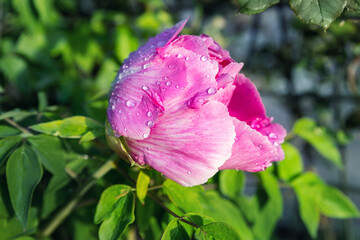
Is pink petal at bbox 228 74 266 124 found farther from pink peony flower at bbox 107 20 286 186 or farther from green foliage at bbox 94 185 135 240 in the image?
green foliage at bbox 94 185 135 240

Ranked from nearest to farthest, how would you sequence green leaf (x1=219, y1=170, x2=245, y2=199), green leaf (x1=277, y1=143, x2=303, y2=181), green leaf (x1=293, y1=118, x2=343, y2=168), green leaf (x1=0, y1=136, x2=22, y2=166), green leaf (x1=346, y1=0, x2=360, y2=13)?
green leaf (x1=346, y1=0, x2=360, y2=13) < green leaf (x1=0, y1=136, x2=22, y2=166) < green leaf (x1=219, y1=170, x2=245, y2=199) < green leaf (x1=277, y1=143, x2=303, y2=181) < green leaf (x1=293, y1=118, x2=343, y2=168)

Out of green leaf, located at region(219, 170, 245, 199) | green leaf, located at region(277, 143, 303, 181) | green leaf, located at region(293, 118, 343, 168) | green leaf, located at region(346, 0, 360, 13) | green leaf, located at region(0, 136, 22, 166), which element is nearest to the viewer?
green leaf, located at region(346, 0, 360, 13)

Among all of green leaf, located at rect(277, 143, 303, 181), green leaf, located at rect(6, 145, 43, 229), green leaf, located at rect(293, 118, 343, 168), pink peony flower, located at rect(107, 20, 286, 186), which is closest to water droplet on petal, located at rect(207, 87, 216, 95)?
pink peony flower, located at rect(107, 20, 286, 186)

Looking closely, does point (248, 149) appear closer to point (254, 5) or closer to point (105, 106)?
point (254, 5)

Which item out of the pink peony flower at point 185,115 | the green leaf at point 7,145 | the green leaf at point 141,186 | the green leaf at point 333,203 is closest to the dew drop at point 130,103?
the pink peony flower at point 185,115

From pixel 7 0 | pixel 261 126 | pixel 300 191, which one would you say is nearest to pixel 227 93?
pixel 261 126

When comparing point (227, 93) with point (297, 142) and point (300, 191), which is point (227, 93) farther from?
Answer: point (297, 142)

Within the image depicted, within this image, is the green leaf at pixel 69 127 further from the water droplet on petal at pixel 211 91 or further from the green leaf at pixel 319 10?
the green leaf at pixel 319 10

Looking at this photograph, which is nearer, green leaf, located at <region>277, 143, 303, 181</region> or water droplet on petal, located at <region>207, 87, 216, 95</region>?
water droplet on petal, located at <region>207, 87, 216, 95</region>
